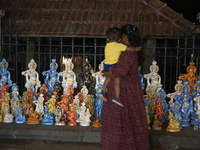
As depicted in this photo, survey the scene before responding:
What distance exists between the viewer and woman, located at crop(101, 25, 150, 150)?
11.0ft

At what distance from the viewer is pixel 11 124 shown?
564 centimetres

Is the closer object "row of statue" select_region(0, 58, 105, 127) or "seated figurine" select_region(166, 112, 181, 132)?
"seated figurine" select_region(166, 112, 181, 132)

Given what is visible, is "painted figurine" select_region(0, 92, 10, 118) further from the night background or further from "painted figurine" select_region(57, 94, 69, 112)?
the night background

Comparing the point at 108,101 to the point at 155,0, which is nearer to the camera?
the point at 108,101

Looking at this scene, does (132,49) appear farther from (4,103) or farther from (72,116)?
(4,103)

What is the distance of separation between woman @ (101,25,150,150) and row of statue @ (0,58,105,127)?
211 centimetres

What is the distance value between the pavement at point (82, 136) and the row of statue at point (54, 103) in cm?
31

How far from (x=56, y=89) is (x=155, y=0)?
4.11 metres

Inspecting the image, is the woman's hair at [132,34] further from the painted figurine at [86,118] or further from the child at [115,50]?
the painted figurine at [86,118]

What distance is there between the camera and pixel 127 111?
3398 mm

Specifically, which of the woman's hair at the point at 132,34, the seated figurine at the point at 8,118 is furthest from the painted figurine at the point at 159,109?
the seated figurine at the point at 8,118

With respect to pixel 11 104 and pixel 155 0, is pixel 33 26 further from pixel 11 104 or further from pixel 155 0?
pixel 155 0

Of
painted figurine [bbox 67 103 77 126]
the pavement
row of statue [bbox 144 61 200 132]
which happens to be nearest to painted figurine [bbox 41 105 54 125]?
the pavement

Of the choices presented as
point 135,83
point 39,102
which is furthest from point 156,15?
point 135,83
